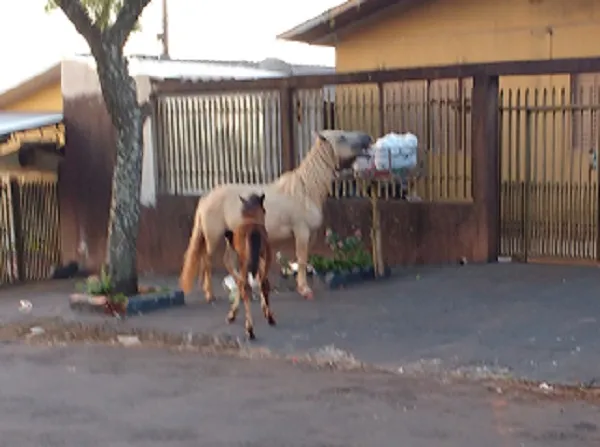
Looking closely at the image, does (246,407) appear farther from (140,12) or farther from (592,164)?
(592,164)

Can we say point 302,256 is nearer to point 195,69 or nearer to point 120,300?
point 120,300

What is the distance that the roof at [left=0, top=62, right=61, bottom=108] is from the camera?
72.5 ft

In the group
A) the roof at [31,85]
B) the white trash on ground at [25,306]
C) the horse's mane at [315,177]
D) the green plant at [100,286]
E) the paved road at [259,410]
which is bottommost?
the white trash on ground at [25,306]

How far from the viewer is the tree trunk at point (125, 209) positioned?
404 inches

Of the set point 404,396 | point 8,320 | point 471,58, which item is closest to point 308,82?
point 471,58

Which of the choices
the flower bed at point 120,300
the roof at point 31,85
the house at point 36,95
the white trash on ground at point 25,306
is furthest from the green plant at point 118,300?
the house at point 36,95

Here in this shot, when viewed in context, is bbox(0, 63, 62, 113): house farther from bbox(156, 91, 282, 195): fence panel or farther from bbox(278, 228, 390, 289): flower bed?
bbox(278, 228, 390, 289): flower bed

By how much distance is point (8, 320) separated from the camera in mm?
10781

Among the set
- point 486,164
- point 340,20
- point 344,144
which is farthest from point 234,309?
point 340,20

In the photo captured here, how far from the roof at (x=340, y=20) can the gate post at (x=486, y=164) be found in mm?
4564

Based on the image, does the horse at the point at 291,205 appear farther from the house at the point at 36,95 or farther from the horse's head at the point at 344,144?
the house at the point at 36,95

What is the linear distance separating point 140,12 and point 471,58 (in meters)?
6.49

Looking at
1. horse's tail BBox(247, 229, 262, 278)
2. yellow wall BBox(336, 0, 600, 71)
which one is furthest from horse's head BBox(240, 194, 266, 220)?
yellow wall BBox(336, 0, 600, 71)

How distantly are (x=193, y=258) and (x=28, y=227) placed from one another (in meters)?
6.56
